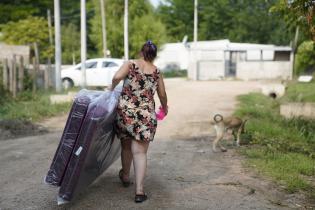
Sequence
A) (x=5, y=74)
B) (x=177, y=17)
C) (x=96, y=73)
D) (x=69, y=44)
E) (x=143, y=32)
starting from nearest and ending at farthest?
(x=5, y=74), (x=96, y=73), (x=143, y=32), (x=69, y=44), (x=177, y=17)

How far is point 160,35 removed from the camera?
36.8 meters

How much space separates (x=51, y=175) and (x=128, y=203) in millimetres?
863

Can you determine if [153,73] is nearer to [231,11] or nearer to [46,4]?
[46,4]

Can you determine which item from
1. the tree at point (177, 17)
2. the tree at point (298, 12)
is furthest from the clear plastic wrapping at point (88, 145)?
the tree at point (177, 17)

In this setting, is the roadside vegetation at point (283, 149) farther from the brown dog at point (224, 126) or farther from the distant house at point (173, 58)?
the distant house at point (173, 58)

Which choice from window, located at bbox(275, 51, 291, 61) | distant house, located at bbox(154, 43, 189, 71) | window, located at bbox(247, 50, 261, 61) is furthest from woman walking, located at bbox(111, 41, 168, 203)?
distant house, located at bbox(154, 43, 189, 71)

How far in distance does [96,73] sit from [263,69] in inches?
625

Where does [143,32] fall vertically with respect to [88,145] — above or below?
above

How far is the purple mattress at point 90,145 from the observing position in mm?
4527

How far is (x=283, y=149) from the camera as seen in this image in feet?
26.5

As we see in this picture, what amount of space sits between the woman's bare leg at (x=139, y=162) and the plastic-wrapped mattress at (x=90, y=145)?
0.32 metres

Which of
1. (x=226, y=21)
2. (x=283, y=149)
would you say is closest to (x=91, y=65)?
(x=283, y=149)

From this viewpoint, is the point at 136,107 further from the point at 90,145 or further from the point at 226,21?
the point at 226,21

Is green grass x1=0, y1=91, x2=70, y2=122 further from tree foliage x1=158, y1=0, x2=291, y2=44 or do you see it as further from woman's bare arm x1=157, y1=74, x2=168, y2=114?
tree foliage x1=158, y1=0, x2=291, y2=44
